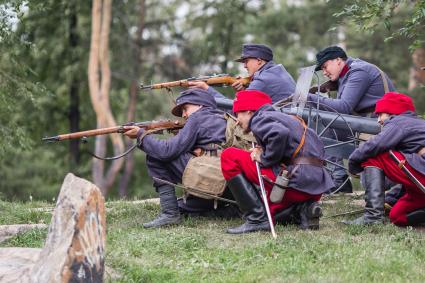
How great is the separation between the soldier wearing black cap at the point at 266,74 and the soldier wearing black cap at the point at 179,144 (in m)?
1.06

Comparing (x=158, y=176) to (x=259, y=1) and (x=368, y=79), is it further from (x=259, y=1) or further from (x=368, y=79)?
(x=259, y=1)

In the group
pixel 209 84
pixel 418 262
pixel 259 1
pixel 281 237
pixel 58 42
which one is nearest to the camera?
pixel 418 262

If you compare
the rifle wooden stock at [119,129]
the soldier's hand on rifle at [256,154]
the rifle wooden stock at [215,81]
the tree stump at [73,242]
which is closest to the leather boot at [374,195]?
the soldier's hand on rifle at [256,154]

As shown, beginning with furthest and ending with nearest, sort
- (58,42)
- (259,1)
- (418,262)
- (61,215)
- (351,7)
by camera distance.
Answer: (259,1) < (58,42) < (351,7) < (418,262) < (61,215)

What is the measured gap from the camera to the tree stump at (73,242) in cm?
583

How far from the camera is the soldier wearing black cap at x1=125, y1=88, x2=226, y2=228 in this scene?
891 cm

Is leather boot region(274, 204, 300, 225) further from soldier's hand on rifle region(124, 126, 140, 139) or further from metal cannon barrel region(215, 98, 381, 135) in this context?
soldier's hand on rifle region(124, 126, 140, 139)

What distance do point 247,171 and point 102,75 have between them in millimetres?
16686

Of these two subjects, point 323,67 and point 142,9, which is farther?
point 142,9

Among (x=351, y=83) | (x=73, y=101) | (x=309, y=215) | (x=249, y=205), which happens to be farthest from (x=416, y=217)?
(x=73, y=101)

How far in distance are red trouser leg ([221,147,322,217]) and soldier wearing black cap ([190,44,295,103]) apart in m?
1.85

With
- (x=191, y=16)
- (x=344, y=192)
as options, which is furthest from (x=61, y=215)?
(x=191, y=16)

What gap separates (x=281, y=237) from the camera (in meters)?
7.79

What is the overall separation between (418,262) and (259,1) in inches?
859
